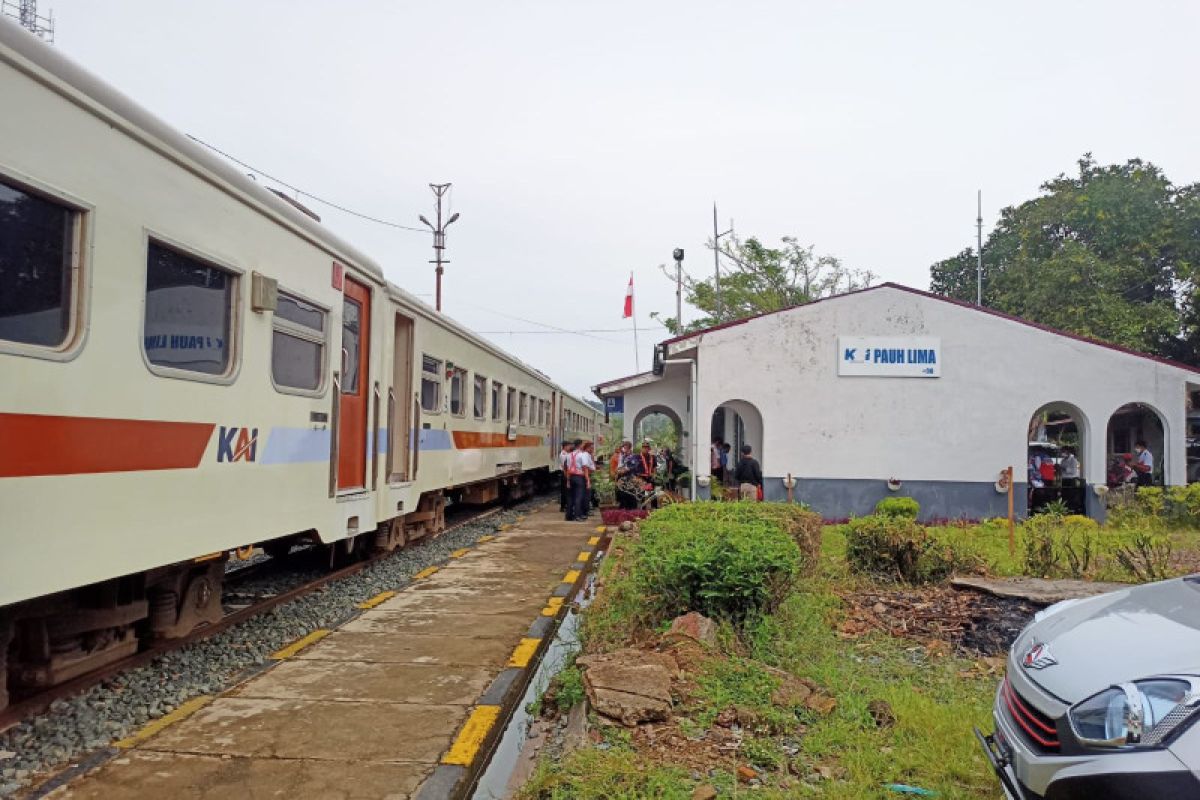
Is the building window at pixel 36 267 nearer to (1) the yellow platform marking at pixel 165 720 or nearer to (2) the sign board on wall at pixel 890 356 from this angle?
(1) the yellow platform marking at pixel 165 720

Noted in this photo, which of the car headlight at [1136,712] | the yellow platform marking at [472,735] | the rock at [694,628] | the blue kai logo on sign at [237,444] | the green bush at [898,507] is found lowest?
the yellow platform marking at [472,735]

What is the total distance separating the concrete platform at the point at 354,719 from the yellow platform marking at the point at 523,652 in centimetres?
2

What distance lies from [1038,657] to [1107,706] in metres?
0.54

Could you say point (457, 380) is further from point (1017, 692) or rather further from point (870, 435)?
point (1017, 692)

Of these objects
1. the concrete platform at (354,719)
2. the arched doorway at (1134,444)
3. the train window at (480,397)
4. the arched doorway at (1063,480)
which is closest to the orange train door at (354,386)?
the concrete platform at (354,719)

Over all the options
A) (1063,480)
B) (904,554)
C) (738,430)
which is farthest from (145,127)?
(738,430)

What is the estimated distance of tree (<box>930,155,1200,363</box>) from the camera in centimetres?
2364

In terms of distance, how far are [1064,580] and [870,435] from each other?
5.94 metres

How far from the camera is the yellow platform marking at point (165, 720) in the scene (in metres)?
4.08

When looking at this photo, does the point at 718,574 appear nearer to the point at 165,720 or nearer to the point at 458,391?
the point at 165,720

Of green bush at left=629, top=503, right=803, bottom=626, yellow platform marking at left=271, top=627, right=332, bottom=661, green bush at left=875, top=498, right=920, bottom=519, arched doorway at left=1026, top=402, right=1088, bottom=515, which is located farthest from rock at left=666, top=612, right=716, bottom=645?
arched doorway at left=1026, top=402, right=1088, bottom=515

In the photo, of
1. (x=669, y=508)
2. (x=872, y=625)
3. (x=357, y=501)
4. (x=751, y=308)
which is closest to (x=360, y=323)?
(x=357, y=501)

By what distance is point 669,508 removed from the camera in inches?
340

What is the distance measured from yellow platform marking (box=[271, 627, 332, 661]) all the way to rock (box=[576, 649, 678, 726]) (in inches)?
85.3
